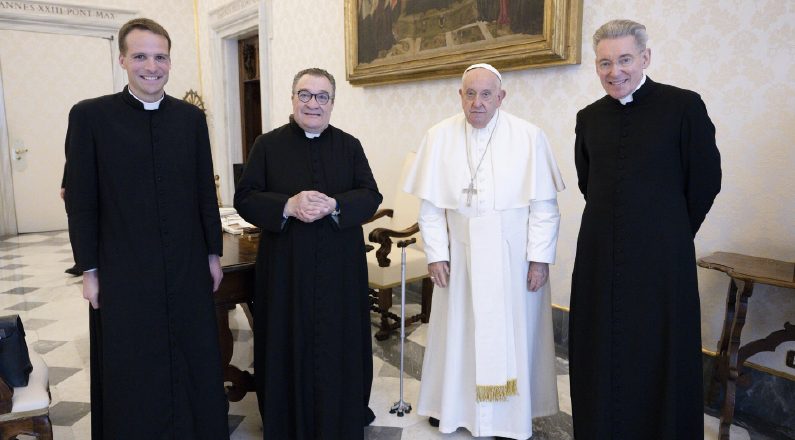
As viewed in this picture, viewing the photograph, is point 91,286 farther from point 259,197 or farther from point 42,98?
A: point 42,98

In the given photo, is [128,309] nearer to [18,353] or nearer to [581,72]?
[18,353]

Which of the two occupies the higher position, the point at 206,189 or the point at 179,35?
the point at 179,35

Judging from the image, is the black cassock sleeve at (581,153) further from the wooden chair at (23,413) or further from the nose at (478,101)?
the wooden chair at (23,413)

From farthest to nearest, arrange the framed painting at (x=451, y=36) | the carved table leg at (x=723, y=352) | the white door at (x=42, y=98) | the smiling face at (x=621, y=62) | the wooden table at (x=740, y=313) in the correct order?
the white door at (x=42, y=98), the framed painting at (x=451, y=36), the carved table leg at (x=723, y=352), the wooden table at (x=740, y=313), the smiling face at (x=621, y=62)

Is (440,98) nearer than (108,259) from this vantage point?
No

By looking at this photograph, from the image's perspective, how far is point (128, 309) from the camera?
2.16 m

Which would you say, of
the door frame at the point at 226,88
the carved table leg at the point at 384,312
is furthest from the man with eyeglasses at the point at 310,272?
the door frame at the point at 226,88

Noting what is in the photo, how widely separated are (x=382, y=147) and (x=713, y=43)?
3054 mm

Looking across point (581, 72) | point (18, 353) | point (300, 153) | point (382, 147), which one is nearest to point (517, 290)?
point (300, 153)

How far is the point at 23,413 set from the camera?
6.43ft

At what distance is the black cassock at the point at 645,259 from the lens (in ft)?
7.07

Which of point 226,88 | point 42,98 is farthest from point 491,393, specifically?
point 42,98

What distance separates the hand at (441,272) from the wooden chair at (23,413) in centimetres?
166

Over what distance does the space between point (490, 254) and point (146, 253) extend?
147cm
